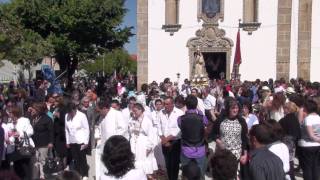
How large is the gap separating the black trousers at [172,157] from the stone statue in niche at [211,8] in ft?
57.7

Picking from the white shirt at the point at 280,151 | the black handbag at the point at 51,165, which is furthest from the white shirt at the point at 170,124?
the white shirt at the point at 280,151

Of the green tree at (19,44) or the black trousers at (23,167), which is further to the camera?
the green tree at (19,44)

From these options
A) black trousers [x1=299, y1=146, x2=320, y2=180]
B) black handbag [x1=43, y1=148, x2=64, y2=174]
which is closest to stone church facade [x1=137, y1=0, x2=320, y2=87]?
black handbag [x1=43, y1=148, x2=64, y2=174]

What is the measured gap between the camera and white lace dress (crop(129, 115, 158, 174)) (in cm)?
952

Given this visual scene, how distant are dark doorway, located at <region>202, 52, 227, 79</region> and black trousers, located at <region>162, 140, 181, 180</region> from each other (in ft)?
58.1

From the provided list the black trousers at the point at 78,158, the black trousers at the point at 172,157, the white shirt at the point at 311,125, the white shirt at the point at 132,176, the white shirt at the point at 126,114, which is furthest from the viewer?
the white shirt at the point at 126,114

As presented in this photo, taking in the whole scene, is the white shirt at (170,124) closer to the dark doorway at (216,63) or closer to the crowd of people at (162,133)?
the crowd of people at (162,133)

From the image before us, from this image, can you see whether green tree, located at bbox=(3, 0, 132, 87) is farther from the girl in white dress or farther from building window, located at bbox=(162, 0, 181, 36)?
the girl in white dress

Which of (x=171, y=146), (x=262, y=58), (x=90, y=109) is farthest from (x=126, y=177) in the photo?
(x=262, y=58)

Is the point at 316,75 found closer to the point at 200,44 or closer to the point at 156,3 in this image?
the point at 200,44

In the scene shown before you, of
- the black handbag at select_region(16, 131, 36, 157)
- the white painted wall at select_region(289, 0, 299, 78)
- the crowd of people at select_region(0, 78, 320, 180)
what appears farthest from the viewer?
the white painted wall at select_region(289, 0, 299, 78)

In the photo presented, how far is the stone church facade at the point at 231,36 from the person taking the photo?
86.5ft

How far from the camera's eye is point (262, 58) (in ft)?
87.1

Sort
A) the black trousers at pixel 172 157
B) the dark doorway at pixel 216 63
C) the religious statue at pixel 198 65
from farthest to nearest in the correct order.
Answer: the dark doorway at pixel 216 63 < the religious statue at pixel 198 65 < the black trousers at pixel 172 157
